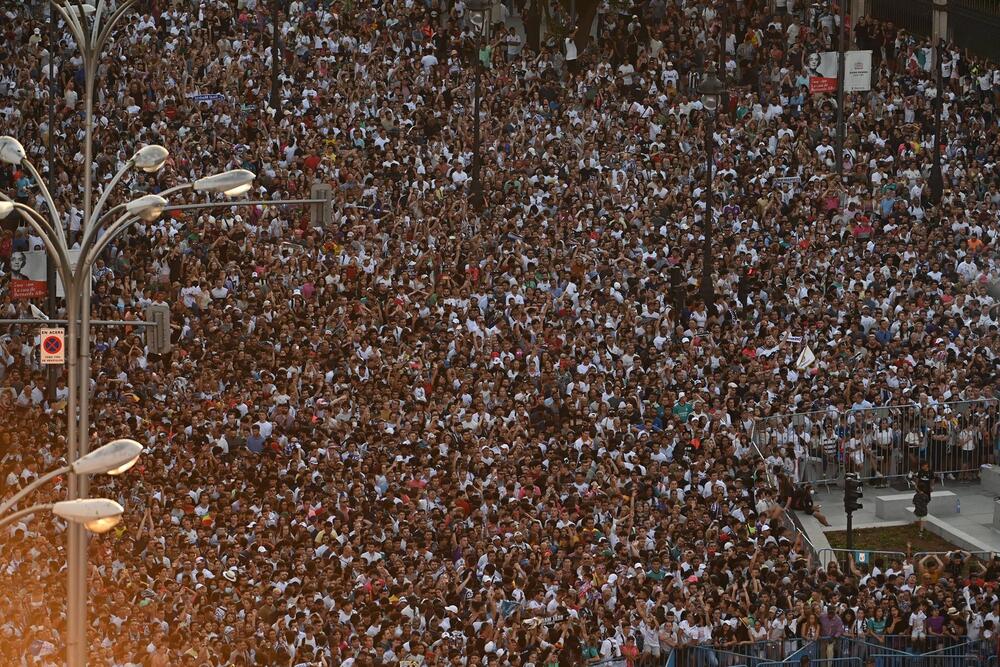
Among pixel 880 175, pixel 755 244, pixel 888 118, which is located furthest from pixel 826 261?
pixel 888 118

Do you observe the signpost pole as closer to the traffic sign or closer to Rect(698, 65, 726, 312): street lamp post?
Rect(698, 65, 726, 312): street lamp post

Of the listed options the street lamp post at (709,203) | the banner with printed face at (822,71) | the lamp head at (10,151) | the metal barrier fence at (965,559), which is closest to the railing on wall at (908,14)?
the banner with printed face at (822,71)

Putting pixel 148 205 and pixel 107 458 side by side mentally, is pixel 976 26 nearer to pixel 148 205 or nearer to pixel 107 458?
pixel 148 205

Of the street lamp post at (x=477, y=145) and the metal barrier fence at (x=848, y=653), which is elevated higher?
the street lamp post at (x=477, y=145)

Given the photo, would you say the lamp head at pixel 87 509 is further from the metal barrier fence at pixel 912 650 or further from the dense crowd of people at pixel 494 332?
the metal barrier fence at pixel 912 650

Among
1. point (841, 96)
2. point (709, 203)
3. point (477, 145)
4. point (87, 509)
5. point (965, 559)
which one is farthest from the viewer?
point (841, 96)

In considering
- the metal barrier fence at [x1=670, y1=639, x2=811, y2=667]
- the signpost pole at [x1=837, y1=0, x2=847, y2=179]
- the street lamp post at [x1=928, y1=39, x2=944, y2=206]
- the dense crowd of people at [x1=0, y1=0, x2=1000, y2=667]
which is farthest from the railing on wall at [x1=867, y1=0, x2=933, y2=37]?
the metal barrier fence at [x1=670, y1=639, x2=811, y2=667]

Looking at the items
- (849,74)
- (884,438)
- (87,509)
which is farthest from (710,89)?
(87,509)
